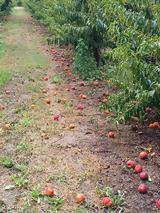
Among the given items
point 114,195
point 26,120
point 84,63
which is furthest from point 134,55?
point 84,63

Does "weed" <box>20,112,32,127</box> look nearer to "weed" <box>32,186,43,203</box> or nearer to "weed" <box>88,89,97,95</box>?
"weed" <box>88,89,97,95</box>

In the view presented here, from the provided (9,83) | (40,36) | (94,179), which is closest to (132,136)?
(94,179)

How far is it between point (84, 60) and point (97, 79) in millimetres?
898

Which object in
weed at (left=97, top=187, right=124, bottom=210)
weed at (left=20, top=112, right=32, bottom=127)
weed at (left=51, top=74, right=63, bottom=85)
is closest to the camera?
weed at (left=97, top=187, right=124, bottom=210)

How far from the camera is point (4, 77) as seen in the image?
1086 centimetres

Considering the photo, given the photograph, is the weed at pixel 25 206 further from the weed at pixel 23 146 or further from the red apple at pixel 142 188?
the weed at pixel 23 146

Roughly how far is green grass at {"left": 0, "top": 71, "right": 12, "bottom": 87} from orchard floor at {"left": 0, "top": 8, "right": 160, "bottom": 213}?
26 centimetres

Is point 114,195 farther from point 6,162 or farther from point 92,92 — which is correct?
point 92,92

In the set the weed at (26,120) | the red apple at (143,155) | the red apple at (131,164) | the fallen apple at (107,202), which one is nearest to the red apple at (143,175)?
the red apple at (131,164)

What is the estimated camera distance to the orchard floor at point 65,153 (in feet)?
16.4

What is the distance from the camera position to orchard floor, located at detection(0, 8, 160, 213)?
4.99 metres

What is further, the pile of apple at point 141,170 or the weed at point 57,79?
the weed at point 57,79

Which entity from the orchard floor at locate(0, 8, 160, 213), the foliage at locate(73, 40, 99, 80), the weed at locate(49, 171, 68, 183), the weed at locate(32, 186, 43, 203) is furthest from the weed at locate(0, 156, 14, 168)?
the foliage at locate(73, 40, 99, 80)

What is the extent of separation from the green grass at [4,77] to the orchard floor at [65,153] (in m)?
0.26
